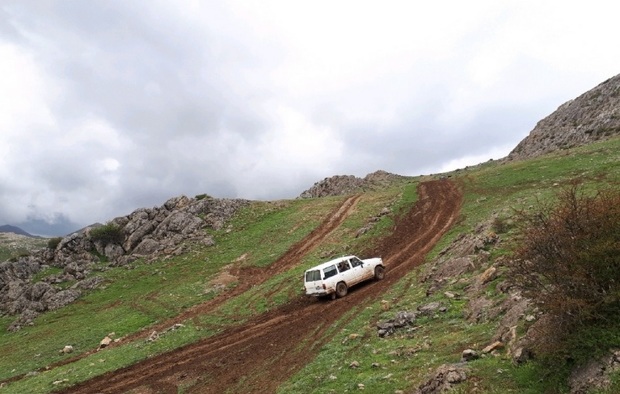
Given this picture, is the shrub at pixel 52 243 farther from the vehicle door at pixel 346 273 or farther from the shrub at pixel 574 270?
the shrub at pixel 574 270

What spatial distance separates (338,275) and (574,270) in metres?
19.5

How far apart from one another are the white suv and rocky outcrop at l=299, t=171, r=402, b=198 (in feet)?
205

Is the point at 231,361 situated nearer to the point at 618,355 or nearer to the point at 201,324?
the point at 201,324

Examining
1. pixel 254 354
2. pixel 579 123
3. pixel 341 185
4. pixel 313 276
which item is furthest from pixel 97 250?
pixel 579 123

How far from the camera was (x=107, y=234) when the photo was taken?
53562mm

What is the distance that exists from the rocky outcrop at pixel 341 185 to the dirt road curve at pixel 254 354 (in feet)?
200

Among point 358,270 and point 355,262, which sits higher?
point 355,262

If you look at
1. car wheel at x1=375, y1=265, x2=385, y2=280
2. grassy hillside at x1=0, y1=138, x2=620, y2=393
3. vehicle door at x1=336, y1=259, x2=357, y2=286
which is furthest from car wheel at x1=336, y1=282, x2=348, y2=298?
grassy hillside at x1=0, y1=138, x2=620, y2=393

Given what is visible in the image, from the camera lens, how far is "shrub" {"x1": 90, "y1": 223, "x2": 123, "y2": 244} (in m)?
53.6

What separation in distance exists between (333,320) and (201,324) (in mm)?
10608

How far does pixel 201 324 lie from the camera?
1134 inches

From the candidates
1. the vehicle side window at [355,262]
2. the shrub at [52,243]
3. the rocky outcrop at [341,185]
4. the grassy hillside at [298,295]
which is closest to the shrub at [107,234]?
the shrub at [52,243]

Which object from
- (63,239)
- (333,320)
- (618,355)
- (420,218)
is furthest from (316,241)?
(618,355)

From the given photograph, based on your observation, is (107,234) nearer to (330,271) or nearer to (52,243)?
(52,243)
